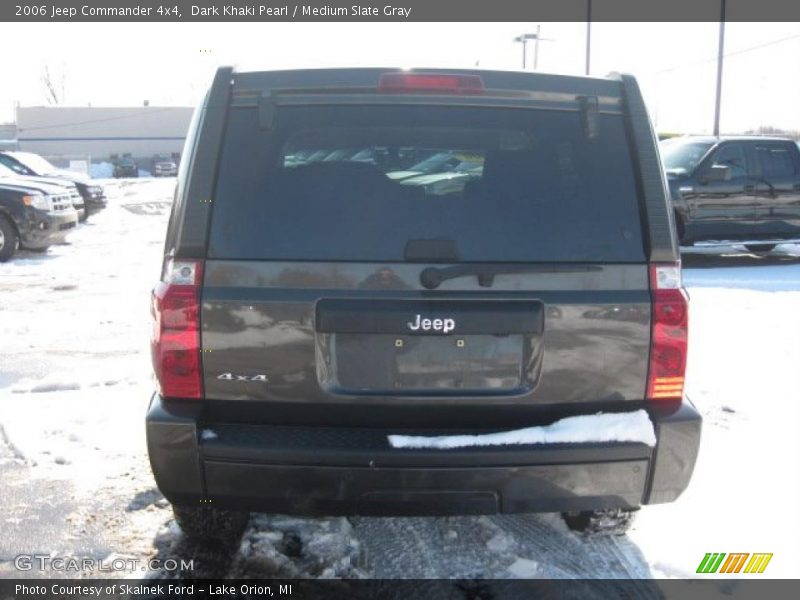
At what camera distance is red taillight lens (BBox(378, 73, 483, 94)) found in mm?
2803

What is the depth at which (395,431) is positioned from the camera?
2.76 meters

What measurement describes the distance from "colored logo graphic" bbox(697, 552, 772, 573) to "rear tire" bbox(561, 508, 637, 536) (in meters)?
0.36

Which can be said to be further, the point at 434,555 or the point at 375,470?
the point at 434,555

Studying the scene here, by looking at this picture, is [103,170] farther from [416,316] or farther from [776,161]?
[416,316]

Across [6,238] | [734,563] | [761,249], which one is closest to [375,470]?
[734,563]

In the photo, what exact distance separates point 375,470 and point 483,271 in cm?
81

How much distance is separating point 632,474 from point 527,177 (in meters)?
1.18

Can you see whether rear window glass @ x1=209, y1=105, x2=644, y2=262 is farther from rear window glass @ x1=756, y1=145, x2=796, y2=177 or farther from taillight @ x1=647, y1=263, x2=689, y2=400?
rear window glass @ x1=756, y1=145, x2=796, y2=177

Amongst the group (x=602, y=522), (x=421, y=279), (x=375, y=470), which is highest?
(x=421, y=279)

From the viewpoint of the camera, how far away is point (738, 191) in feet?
40.0

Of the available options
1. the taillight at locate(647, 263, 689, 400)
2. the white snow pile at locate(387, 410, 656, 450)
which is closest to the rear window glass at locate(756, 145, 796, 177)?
the taillight at locate(647, 263, 689, 400)

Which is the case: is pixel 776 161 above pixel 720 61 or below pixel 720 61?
below

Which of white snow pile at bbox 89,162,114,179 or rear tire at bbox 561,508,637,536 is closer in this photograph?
rear tire at bbox 561,508,637,536

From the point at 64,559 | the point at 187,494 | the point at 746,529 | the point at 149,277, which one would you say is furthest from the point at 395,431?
the point at 149,277
